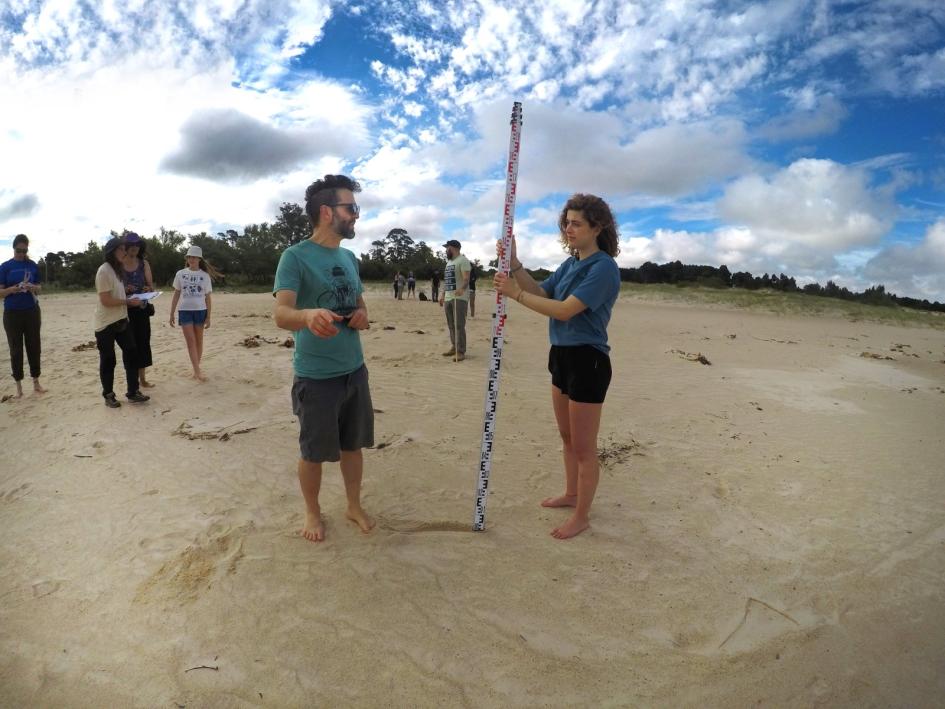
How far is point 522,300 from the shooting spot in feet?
10.4

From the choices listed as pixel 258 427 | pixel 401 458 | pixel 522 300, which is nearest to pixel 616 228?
pixel 522 300

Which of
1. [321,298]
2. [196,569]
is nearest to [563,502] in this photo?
[321,298]

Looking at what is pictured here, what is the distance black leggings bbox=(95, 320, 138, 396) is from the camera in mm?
6094

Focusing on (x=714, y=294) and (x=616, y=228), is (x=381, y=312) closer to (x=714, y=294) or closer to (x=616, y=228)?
(x=616, y=228)

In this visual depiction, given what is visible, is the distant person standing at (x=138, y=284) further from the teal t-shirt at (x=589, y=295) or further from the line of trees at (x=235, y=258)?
the line of trees at (x=235, y=258)

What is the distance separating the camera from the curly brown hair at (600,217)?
10.4 feet

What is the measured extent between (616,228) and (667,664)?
244cm

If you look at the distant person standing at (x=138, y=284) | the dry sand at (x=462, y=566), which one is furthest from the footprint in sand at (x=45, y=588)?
the distant person standing at (x=138, y=284)

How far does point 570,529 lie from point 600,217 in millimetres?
2100

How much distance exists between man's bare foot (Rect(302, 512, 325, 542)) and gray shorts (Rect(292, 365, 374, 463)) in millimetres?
500

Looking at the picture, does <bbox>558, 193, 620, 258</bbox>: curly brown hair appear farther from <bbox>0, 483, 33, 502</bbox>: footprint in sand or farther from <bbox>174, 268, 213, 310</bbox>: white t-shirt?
<bbox>174, 268, 213, 310</bbox>: white t-shirt

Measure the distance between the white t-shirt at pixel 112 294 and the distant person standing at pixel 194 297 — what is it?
35.6 inches

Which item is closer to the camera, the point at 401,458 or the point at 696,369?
the point at 401,458

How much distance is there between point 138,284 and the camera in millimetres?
6387
